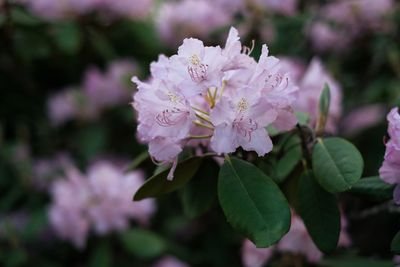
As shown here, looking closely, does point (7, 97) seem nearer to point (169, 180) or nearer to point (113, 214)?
point (113, 214)

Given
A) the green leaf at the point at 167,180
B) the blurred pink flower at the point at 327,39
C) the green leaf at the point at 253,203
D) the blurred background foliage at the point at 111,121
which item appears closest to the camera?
the green leaf at the point at 253,203

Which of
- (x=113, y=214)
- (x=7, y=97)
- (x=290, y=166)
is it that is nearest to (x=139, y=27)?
(x=7, y=97)

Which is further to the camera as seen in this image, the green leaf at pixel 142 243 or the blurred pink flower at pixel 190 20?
the blurred pink flower at pixel 190 20

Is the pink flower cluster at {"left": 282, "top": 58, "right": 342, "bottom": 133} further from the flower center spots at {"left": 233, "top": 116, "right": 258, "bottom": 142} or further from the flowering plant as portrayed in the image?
the flower center spots at {"left": 233, "top": 116, "right": 258, "bottom": 142}

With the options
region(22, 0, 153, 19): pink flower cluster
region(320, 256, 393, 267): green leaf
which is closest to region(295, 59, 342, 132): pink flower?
region(320, 256, 393, 267): green leaf

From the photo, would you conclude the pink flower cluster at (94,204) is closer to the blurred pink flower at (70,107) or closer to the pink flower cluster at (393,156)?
the blurred pink flower at (70,107)

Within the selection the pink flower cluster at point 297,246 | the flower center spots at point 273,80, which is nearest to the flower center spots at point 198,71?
the flower center spots at point 273,80
